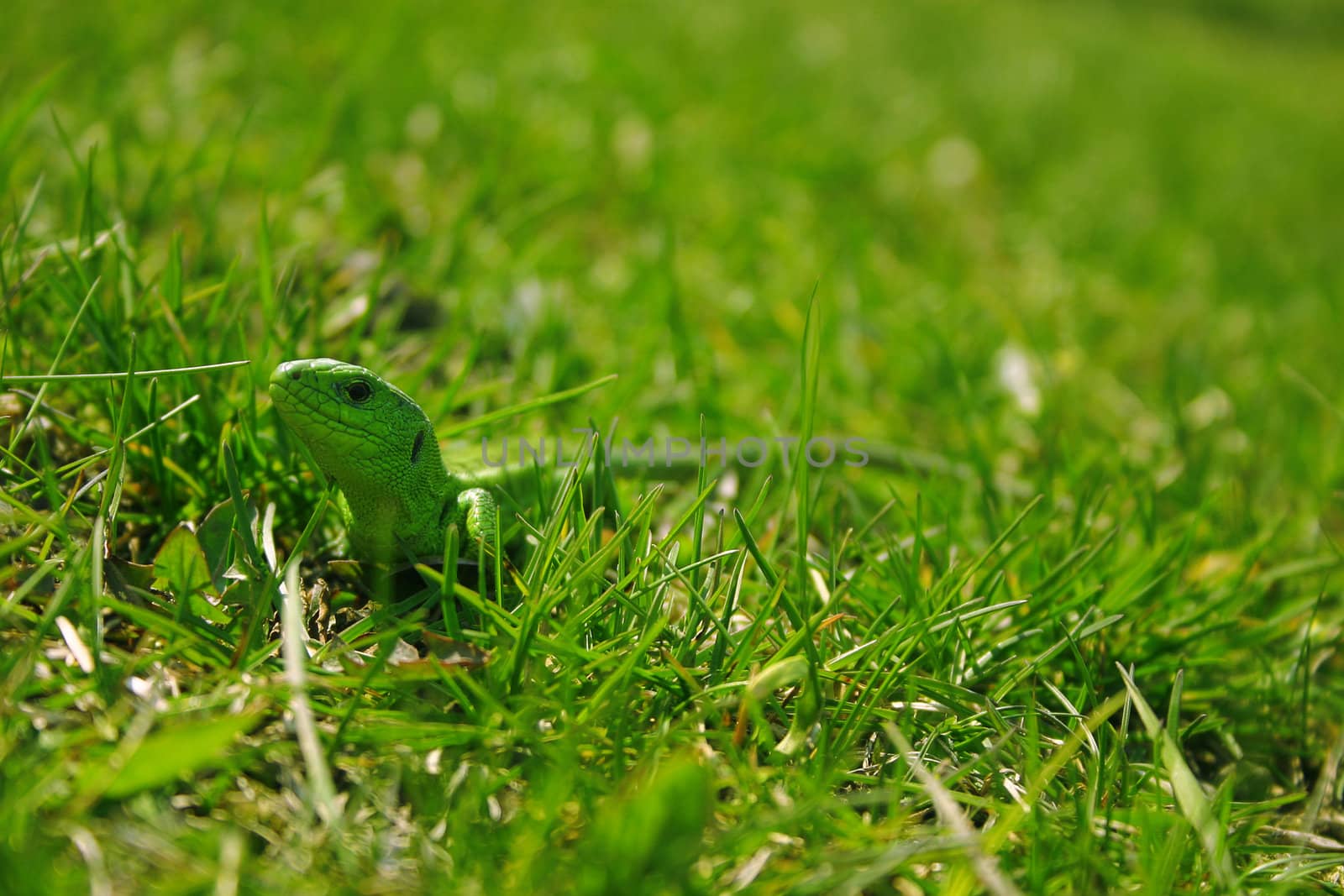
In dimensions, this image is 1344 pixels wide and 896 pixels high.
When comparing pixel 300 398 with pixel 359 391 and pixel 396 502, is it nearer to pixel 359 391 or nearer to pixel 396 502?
pixel 359 391

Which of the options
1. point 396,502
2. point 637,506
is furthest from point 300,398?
point 637,506

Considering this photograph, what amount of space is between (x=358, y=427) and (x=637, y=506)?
591 mm

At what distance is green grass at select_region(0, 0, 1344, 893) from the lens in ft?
5.19

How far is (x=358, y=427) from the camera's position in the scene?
1964 millimetres

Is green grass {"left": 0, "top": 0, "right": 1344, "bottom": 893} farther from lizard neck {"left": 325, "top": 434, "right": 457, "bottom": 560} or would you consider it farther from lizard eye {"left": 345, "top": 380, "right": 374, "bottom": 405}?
lizard eye {"left": 345, "top": 380, "right": 374, "bottom": 405}

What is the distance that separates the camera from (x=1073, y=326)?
4645 millimetres

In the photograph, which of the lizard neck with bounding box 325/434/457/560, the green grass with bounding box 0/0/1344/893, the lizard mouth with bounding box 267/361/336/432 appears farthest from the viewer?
the lizard neck with bounding box 325/434/457/560

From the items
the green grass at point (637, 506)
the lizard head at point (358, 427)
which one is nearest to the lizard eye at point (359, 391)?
the lizard head at point (358, 427)

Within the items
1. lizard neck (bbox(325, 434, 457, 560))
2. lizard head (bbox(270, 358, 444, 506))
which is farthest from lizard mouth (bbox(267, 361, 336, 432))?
lizard neck (bbox(325, 434, 457, 560))

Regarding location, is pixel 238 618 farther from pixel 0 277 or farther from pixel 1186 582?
pixel 1186 582

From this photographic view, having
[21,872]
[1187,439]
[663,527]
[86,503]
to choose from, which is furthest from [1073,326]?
[21,872]

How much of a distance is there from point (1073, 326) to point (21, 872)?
4533 mm

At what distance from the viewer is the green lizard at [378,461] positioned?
Answer: 1.92 meters

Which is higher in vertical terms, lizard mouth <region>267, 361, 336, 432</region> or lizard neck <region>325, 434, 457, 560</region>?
lizard mouth <region>267, 361, 336, 432</region>
